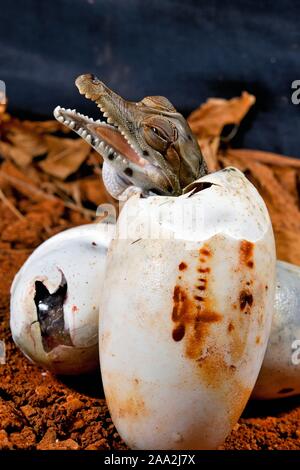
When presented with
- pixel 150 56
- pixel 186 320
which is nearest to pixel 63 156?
pixel 150 56

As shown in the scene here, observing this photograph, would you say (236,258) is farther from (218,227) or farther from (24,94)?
(24,94)

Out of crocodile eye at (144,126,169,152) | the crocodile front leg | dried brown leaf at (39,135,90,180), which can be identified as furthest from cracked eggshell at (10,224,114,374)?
dried brown leaf at (39,135,90,180)

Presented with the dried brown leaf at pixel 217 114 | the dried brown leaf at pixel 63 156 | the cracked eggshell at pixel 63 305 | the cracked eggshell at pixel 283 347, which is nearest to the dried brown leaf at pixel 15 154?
the dried brown leaf at pixel 63 156

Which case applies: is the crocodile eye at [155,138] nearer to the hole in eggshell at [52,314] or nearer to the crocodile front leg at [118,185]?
the crocodile front leg at [118,185]

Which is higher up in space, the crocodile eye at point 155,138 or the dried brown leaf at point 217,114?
the crocodile eye at point 155,138

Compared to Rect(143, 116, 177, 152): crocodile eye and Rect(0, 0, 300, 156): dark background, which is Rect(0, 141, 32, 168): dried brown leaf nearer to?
Rect(0, 0, 300, 156): dark background

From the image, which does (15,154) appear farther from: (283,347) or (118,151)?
(283,347)
